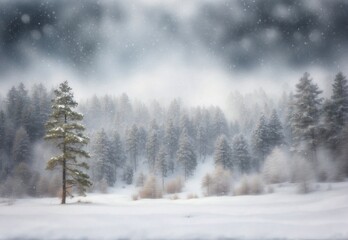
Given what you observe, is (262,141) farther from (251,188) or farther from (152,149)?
(251,188)

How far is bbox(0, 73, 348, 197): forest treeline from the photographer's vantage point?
34.3 m

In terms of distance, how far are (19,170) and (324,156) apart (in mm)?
49492

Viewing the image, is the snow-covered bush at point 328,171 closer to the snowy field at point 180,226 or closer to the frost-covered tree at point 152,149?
the snowy field at point 180,226

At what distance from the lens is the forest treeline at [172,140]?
1350 inches

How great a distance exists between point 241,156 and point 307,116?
Answer: 32.0 metres

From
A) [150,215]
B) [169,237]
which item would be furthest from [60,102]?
[169,237]

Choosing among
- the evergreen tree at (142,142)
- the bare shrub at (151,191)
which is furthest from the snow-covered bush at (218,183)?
the evergreen tree at (142,142)

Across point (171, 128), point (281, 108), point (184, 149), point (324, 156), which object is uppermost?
point (281, 108)

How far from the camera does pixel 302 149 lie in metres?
34.3

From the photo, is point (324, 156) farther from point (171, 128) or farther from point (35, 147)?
point (35, 147)

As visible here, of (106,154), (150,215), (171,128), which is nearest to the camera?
(150,215)

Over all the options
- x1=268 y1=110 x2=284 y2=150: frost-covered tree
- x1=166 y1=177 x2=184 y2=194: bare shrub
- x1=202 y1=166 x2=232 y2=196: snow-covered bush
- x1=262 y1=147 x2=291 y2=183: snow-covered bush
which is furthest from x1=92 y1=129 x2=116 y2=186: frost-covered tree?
x1=262 y1=147 x2=291 y2=183: snow-covered bush

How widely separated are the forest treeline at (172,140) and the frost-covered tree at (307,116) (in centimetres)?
11

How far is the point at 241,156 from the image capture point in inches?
2539
